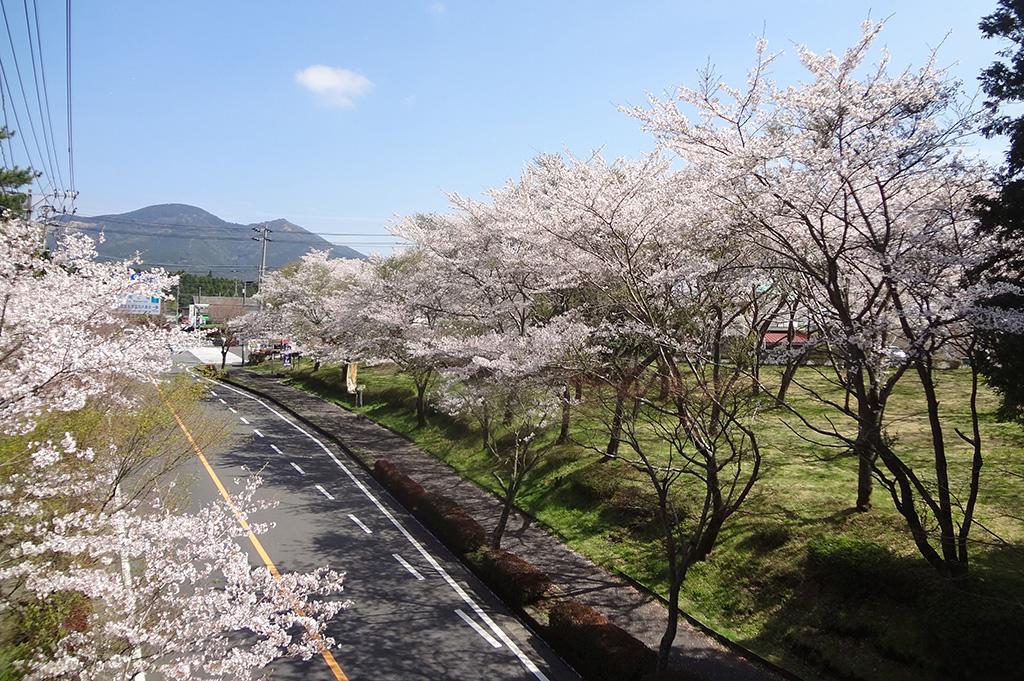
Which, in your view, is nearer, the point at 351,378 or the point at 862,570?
the point at 862,570

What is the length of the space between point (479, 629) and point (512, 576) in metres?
1.47

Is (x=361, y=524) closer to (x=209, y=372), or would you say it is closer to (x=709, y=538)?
(x=709, y=538)

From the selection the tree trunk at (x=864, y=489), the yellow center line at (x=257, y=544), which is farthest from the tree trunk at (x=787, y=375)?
the yellow center line at (x=257, y=544)

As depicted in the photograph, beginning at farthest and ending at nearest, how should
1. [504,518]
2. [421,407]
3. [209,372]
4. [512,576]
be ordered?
[209,372]
[421,407]
[504,518]
[512,576]

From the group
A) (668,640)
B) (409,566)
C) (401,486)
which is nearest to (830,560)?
(668,640)

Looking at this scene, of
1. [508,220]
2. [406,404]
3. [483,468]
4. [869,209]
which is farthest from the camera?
[406,404]

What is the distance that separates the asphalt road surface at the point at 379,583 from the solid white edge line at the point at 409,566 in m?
0.02

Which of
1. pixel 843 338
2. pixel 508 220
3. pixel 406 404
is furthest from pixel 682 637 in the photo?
pixel 406 404

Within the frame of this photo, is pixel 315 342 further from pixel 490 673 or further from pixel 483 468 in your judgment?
pixel 490 673

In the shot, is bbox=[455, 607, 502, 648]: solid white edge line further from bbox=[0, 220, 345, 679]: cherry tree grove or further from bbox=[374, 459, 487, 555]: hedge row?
bbox=[0, 220, 345, 679]: cherry tree grove

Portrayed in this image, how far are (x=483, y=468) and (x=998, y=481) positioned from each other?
14615 millimetres

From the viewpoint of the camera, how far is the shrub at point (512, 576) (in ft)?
40.9

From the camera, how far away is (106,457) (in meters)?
12.0

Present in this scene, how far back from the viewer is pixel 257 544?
589 inches
